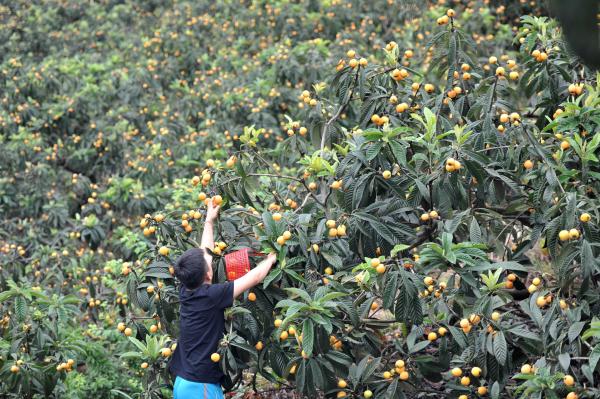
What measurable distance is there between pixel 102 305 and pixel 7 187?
236 centimetres

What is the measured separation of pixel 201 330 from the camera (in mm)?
3652

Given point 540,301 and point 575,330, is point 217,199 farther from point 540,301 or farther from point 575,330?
point 575,330

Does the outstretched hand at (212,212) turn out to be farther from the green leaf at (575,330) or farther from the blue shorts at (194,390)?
the green leaf at (575,330)

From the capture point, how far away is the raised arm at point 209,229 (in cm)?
381

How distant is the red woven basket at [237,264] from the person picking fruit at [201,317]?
0.08 m

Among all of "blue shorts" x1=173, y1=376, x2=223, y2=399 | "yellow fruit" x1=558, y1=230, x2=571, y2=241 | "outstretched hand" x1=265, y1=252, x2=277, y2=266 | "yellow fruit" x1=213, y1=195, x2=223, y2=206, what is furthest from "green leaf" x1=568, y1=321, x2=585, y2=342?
"yellow fruit" x1=213, y1=195, x2=223, y2=206

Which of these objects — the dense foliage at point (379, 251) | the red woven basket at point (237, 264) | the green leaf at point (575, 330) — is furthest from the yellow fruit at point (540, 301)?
the red woven basket at point (237, 264)

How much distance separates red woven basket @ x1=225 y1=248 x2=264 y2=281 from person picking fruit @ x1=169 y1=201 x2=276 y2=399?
81 millimetres

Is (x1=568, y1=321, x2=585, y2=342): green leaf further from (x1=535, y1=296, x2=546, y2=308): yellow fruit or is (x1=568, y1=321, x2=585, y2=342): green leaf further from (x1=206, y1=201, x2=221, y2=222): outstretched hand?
(x1=206, y1=201, x2=221, y2=222): outstretched hand

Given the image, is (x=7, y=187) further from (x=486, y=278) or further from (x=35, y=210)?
(x=486, y=278)

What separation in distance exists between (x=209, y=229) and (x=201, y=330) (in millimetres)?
493

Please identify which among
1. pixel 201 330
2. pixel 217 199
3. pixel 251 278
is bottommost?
pixel 201 330

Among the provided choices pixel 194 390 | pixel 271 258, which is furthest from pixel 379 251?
pixel 194 390

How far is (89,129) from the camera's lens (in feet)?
27.1
